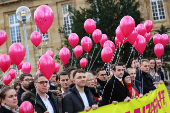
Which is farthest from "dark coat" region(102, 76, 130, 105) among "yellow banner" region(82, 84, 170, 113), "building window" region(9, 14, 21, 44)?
"building window" region(9, 14, 21, 44)

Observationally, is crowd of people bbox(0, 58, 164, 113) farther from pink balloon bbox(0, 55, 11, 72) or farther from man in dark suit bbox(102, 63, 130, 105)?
pink balloon bbox(0, 55, 11, 72)

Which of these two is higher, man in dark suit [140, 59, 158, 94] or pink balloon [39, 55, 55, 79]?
pink balloon [39, 55, 55, 79]

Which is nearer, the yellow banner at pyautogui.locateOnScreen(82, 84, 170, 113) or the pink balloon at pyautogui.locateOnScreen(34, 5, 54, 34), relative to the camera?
the yellow banner at pyautogui.locateOnScreen(82, 84, 170, 113)

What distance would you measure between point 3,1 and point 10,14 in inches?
55.8

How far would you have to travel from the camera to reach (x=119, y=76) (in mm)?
4961

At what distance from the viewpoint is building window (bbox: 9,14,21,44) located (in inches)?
956

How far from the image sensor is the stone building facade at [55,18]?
64.7ft

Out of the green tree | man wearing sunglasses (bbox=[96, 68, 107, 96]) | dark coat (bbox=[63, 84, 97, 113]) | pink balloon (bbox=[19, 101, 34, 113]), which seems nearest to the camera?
pink balloon (bbox=[19, 101, 34, 113])

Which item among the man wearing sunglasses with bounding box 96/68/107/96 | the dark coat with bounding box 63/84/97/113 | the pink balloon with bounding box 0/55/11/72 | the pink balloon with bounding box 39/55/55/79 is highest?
the pink balloon with bounding box 0/55/11/72

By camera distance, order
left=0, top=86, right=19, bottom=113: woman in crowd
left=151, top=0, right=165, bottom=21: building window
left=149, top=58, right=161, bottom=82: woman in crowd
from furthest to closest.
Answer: left=151, top=0, right=165, bottom=21: building window, left=149, top=58, right=161, bottom=82: woman in crowd, left=0, top=86, right=19, bottom=113: woman in crowd

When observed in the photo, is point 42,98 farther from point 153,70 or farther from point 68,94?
point 153,70

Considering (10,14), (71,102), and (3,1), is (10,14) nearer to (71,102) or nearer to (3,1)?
(3,1)

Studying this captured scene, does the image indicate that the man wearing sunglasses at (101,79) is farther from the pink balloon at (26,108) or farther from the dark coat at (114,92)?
the pink balloon at (26,108)

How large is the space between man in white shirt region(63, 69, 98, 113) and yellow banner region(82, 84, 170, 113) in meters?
0.33
